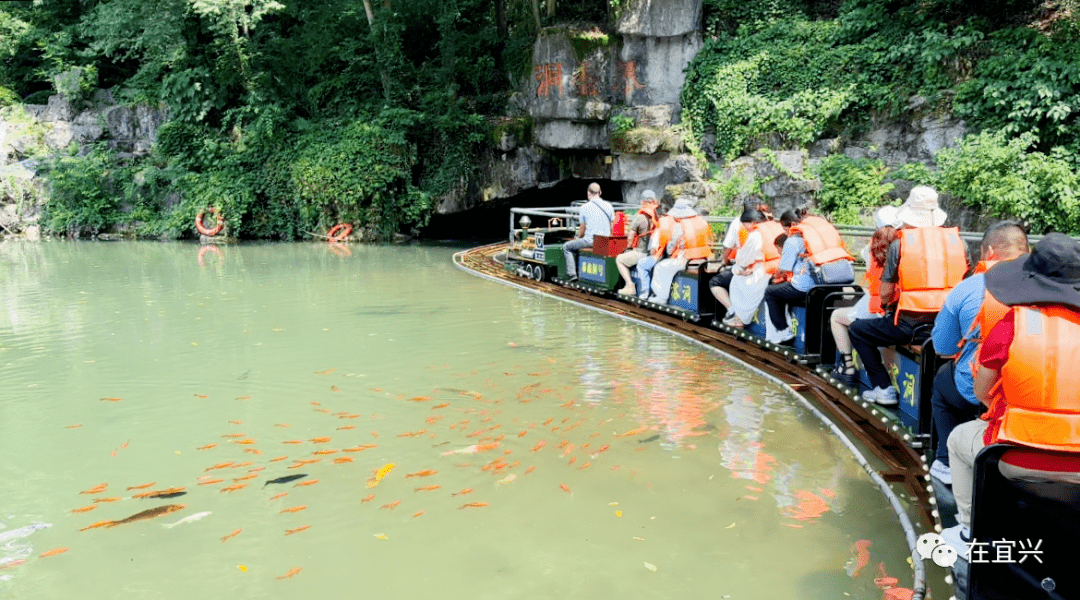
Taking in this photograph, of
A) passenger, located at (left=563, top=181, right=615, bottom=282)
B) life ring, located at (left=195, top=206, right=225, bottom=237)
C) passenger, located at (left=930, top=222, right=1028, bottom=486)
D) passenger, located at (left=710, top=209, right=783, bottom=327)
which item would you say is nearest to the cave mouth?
life ring, located at (left=195, top=206, right=225, bottom=237)

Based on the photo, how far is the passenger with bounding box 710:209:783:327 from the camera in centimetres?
925

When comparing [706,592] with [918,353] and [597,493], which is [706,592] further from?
[918,353]

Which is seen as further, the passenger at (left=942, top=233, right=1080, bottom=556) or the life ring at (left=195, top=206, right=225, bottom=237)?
the life ring at (left=195, top=206, right=225, bottom=237)

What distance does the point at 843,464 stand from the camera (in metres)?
5.96

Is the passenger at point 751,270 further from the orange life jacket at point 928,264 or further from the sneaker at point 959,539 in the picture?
the sneaker at point 959,539

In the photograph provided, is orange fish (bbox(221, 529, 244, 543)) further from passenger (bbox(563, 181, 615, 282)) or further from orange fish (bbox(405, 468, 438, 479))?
passenger (bbox(563, 181, 615, 282))

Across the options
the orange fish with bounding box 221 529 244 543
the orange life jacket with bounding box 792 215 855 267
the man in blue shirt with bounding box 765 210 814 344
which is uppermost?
the orange life jacket with bounding box 792 215 855 267

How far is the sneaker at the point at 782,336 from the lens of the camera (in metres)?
8.92

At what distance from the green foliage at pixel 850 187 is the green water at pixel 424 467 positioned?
7435 mm

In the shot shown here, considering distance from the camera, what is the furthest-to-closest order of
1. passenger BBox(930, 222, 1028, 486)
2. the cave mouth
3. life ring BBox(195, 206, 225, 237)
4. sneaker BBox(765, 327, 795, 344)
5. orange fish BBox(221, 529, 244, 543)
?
life ring BBox(195, 206, 225, 237) → the cave mouth → sneaker BBox(765, 327, 795, 344) → orange fish BBox(221, 529, 244, 543) → passenger BBox(930, 222, 1028, 486)

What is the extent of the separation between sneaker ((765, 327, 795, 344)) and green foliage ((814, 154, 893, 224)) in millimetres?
8336

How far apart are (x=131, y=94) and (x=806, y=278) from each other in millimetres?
29101

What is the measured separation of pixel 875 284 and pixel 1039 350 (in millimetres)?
3269

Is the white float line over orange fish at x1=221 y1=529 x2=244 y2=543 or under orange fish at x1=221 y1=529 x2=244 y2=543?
over
